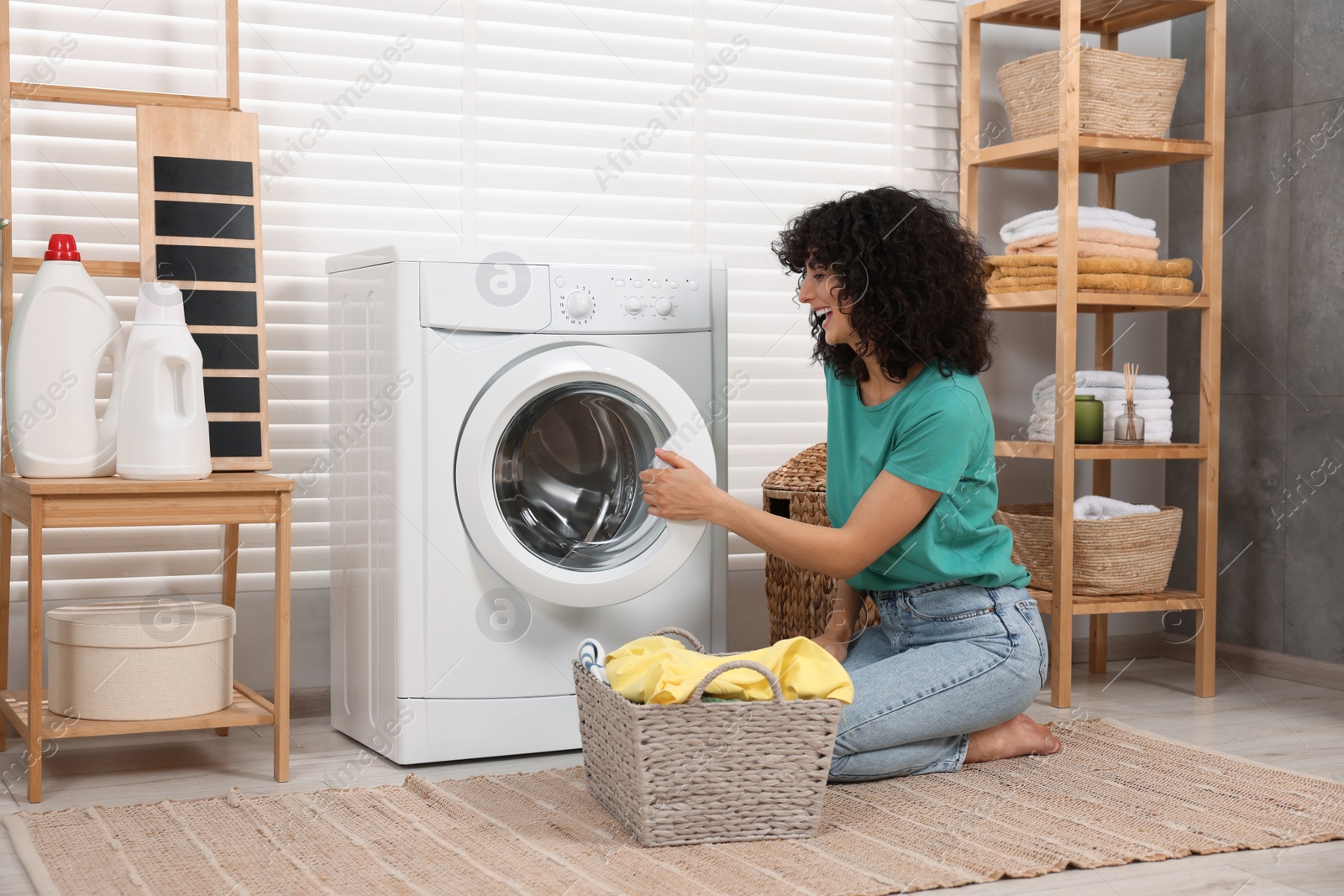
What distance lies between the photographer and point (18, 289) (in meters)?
2.31

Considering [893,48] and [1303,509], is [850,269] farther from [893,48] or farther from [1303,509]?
[1303,509]

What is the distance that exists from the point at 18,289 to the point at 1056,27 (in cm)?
234

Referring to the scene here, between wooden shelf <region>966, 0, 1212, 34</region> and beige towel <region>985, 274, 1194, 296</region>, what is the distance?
0.62 metres

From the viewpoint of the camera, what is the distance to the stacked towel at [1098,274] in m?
2.68

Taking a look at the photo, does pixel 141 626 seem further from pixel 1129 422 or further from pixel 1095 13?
pixel 1095 13

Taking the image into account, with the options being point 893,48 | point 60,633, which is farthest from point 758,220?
point 60,633

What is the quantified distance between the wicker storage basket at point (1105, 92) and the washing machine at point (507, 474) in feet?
3.11

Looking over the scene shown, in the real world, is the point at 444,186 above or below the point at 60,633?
above

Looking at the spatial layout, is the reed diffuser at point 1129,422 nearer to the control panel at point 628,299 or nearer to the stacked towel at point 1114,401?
the stacked towel at point 1114,401

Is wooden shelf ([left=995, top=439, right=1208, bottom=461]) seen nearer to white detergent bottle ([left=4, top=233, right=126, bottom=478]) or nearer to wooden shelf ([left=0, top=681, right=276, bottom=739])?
wooden shelf ([left=0, top=681, right=276, bottom=739])

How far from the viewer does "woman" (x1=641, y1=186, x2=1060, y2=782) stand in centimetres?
195

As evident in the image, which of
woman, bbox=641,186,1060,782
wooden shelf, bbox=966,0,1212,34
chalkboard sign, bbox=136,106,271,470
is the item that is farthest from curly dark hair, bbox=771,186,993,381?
wooden shelf, bbox=966,0,1212,34

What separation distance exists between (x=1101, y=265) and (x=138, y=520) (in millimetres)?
1916

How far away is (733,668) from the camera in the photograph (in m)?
1.66
